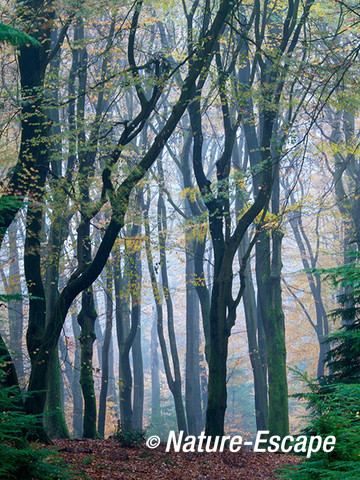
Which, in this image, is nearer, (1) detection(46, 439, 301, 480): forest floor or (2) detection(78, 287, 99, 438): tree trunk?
(1) detection(46, 439, 301, 480): forest floor

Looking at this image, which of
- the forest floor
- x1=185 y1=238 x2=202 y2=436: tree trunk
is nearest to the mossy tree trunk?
the forest floor

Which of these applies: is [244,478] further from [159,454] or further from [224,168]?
[224,168]

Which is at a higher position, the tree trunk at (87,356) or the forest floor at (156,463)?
the tree trunk at (87,356)

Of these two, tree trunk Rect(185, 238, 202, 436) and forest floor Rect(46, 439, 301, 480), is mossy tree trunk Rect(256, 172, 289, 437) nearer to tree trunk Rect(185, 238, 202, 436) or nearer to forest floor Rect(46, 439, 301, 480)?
forest floor Rect(46, 439, 301, 480)

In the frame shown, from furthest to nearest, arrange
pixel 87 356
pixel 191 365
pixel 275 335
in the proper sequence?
1. pixel 191 365
2. pixel 275 335
3. pixel 87 356

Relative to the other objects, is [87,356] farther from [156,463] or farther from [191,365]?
[191,365]

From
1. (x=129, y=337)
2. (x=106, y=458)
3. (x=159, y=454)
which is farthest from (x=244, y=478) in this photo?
(x=129, y=337)

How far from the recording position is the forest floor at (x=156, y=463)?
7.69 meters

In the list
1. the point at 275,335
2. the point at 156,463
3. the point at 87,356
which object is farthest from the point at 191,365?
the point at 156,463

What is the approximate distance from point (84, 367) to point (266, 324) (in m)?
4.83

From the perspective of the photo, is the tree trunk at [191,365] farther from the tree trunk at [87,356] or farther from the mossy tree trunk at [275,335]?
the tree trunk at [87,356]

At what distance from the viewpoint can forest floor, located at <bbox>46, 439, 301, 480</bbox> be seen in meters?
7.69

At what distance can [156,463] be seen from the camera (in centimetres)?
858

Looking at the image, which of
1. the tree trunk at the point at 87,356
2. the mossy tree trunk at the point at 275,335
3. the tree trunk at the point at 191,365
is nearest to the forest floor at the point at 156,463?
the tree trunk at the point at 87,356
